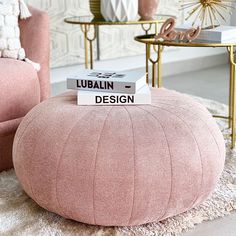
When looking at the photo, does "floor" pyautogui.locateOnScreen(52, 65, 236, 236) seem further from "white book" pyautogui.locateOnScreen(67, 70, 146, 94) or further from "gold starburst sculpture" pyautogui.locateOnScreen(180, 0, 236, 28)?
"white book" pyautogui.locateOnScreen(67, 70, 146, 94)

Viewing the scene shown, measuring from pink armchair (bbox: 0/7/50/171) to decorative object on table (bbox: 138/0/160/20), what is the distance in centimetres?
73

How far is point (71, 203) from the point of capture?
1.48 metres

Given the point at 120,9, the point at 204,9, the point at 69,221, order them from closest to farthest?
the point at 69,221, the point at 204,9, the point at 120,9

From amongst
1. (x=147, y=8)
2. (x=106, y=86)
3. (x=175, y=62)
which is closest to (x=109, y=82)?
(x=106, y=86)

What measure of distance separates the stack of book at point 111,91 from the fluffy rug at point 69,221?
422 mm

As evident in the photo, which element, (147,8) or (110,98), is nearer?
(110,98)

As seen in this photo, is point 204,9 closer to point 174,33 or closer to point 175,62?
point 174,33

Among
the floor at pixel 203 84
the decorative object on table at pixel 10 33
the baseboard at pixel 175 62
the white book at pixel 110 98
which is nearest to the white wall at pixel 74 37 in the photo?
the baseboard at pixel 175 62

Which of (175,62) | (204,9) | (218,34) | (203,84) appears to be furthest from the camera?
(175,62)

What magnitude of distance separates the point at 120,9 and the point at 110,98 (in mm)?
Result: 1278

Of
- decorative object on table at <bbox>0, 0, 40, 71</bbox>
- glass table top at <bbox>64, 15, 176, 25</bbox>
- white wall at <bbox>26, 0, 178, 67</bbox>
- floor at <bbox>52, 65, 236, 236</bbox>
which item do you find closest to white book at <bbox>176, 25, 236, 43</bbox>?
glass table top at <bbox>64, 15, 176, 25</bbox>

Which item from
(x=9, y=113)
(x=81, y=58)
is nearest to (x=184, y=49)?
(x=81, y=58)

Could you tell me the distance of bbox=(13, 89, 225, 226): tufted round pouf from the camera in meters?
1.43

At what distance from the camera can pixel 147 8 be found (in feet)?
9.44
